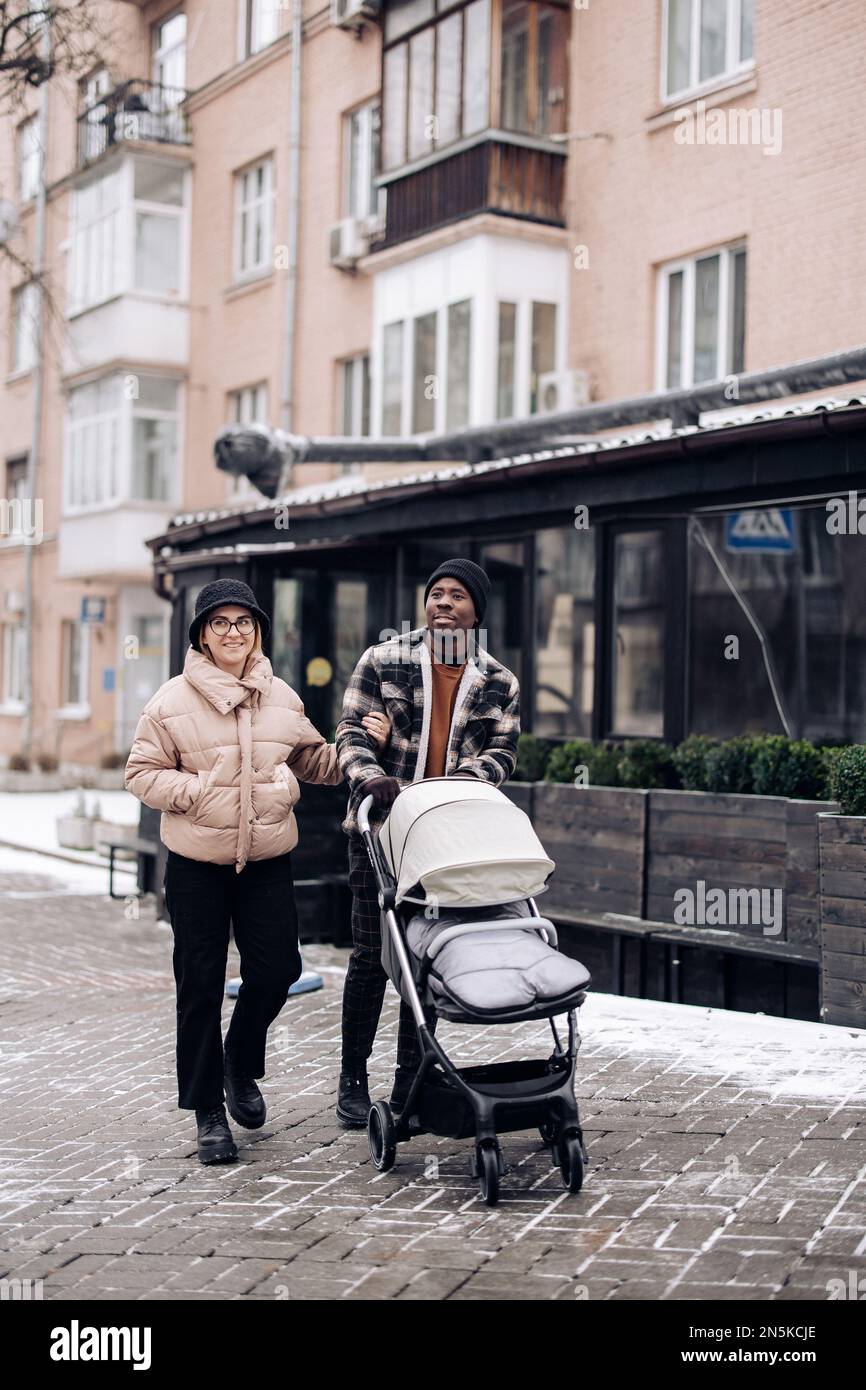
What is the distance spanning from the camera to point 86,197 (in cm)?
2572

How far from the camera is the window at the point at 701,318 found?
1533 cm

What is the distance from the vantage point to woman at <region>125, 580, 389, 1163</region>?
534 cm

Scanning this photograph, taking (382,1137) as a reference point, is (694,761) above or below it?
above

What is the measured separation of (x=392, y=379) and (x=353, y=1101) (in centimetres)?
1415

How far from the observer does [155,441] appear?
2517cm

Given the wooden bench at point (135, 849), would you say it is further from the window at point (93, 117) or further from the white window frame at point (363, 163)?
the window at point (93, 117)

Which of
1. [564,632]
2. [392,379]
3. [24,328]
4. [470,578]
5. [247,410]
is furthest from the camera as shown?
[24,328]

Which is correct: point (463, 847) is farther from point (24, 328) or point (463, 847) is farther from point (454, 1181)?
point (24, 328)

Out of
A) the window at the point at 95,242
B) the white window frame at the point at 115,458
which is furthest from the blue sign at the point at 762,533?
the window at the point at 95,242

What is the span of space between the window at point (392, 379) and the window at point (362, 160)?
2651 millimetres

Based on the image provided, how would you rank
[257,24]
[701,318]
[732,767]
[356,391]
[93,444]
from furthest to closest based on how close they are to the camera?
[93,444] → [257,24] → [356,391] → [701,318] → [732,767]

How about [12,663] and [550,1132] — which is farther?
[12,663]

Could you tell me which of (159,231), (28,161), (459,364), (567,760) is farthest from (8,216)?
(567,760)

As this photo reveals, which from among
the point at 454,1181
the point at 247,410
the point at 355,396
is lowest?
the point at 454,1181
